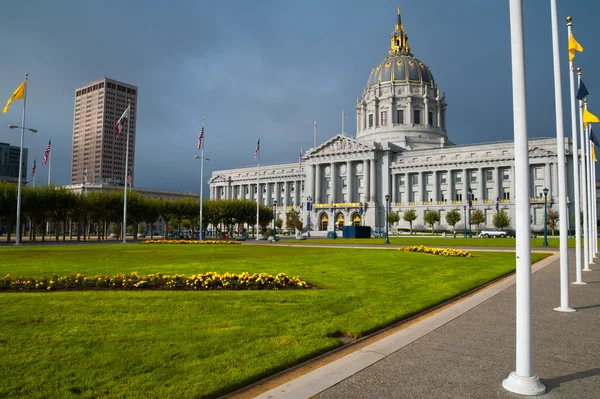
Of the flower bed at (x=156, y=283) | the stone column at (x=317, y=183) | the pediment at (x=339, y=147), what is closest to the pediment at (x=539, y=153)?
the pediment at (x=339, y=147)

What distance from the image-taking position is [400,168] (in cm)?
11894

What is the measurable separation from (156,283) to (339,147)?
368ft

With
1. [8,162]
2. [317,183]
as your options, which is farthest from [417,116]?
[8,162]

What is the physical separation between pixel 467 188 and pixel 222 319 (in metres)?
108

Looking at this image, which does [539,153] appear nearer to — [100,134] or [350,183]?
[350,183]

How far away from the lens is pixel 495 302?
14.0m

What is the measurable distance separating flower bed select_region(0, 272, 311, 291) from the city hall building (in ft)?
280

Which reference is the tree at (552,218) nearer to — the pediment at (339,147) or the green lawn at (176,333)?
the pediment at (339,147)

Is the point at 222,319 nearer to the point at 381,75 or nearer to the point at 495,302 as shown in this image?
the point at 495,302

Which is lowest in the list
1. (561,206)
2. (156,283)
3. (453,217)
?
(156,283)

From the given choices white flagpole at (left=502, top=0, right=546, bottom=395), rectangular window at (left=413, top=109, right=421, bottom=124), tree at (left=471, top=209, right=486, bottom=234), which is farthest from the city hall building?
white flagpole at (left=502, top=0, right=546, bottom=395)

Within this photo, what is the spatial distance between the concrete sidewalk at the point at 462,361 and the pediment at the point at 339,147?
109753mm

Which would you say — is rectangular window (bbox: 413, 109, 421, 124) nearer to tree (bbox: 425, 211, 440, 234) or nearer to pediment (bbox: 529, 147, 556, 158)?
pediment (bbox: 529, 147, 556, 158)

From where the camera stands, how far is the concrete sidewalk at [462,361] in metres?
6.51
